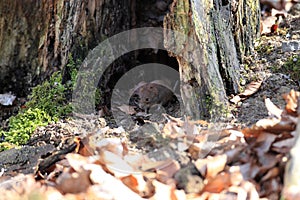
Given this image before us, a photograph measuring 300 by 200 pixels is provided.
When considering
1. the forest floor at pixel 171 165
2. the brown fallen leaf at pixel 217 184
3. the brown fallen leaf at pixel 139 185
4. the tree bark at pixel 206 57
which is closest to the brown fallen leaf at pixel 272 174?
the forest floor at pixel 171 165

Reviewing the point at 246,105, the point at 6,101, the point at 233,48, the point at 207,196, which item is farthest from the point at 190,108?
the point at 6,101

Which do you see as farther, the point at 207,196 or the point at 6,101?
the point at 6,101

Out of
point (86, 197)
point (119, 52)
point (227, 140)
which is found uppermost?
point (119, 52)

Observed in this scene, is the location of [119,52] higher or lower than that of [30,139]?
higher

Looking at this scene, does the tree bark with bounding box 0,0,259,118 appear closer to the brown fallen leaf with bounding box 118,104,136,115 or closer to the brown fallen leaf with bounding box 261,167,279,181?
the brown fallen leaf with bounding box 118,104,136,115

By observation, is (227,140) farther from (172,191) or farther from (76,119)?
(76,119)

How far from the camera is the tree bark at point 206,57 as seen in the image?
9.92 feet

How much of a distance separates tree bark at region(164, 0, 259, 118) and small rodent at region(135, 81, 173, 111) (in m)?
0.41

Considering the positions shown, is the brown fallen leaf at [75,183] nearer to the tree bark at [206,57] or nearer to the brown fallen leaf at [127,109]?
the tree bark at [206,57]

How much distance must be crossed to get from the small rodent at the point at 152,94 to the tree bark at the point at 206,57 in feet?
1.35

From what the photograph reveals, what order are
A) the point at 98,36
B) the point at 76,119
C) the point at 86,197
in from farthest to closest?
the point at 98,36 → the point at 76,119 → the point at 86,197

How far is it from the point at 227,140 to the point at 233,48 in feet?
3.83

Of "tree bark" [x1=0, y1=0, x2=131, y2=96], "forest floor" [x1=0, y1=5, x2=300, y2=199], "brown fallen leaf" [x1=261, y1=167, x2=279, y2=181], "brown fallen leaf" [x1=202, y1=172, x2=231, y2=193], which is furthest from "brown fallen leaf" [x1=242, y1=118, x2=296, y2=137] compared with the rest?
"tree bark" [x1=0, y1=0, x2=131, y2=96]

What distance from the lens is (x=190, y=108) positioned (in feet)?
10.3
